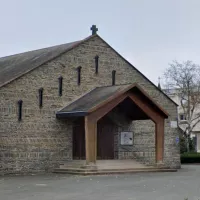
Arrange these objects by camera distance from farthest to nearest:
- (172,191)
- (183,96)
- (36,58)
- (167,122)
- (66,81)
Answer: (183,96)
(167,122)
(36,58)
(66,81)
(172,191)

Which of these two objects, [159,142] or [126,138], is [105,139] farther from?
[159,142]

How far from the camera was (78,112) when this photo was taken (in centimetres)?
2758

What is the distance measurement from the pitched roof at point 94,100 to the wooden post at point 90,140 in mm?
544

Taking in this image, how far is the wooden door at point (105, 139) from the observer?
31.4m

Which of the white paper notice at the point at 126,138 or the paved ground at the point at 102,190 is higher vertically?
the white paper notice at the point at 126,138

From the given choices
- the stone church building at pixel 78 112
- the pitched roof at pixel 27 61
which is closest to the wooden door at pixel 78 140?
the stone church building at pixel 78 112

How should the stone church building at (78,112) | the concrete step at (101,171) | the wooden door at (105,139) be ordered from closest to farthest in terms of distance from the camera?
1. the concrete step at (101,171)
2. the stone church building at (78,112)
3. the wooden door at (105,139)

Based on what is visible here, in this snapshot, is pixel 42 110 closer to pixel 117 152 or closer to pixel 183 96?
pixel 117 152

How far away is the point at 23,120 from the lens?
91.3 feet

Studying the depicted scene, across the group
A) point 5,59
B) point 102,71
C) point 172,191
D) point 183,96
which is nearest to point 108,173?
point 102,71

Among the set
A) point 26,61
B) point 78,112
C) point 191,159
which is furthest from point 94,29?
point 191,159

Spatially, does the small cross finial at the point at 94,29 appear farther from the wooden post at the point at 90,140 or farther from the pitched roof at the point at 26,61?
the wooden post at the point at 90,140

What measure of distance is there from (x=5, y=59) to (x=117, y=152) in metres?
11.8

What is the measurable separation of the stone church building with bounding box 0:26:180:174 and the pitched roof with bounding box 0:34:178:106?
75mm
